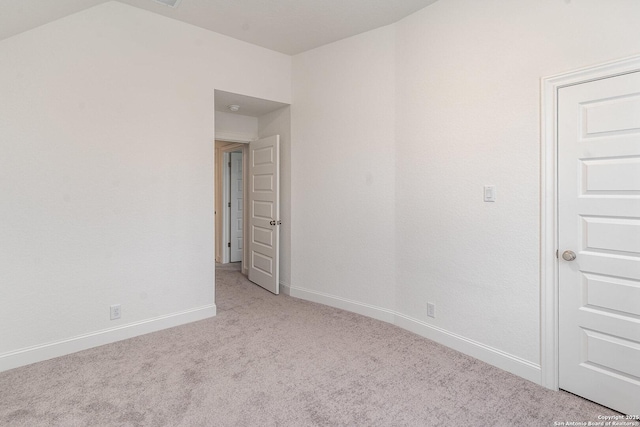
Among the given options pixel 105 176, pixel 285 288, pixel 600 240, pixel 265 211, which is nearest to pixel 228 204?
pixel 265 211

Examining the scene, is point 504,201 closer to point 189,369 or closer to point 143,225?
point 189,369

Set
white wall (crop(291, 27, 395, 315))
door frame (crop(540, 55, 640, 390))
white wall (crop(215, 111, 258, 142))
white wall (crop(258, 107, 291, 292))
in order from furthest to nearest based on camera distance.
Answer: white wall (crop(215, 111, 258, 142))
white wall (crop(258, 107, 291, 292))
white wall (crop(291, 27, 395, 315))
door frame (crop(540, 55, 640, 390))

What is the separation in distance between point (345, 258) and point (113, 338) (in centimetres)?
227

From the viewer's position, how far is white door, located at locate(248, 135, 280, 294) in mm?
4199

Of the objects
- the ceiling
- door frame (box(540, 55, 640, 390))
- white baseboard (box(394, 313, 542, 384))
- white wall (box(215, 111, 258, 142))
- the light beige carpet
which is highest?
the ceiling

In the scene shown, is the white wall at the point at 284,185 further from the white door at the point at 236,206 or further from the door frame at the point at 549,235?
the door frame at the point at 549,235

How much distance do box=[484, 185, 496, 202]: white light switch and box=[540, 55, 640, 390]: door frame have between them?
0.32 meters

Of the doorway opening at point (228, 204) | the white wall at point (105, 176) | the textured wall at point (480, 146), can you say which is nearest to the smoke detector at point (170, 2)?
the white wall at point (105, 176)

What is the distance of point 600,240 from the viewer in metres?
2.01

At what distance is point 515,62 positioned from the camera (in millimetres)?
2348

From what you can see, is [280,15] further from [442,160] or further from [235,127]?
[442,160]

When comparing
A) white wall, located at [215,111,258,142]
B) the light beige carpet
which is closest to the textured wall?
the light beige carpet

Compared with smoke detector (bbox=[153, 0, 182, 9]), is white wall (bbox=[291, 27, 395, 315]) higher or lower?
lower

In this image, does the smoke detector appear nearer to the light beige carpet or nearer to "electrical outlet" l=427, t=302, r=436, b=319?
the light beige carpet
